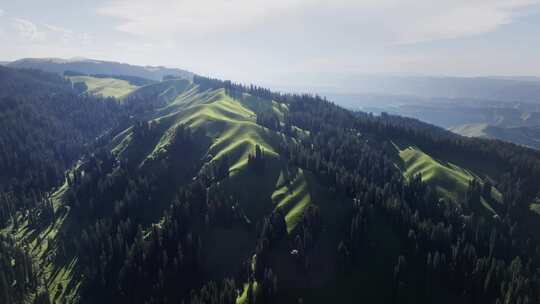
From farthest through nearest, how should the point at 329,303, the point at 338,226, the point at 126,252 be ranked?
1. the point at 126,252
2. the point at 338,226
3. the point at 329,303

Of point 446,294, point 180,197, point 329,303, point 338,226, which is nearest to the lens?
point 329,303

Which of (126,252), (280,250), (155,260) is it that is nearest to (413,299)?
(280,250)

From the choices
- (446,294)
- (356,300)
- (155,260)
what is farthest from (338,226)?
(155,260)

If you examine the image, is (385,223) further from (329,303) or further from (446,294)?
(329,303)

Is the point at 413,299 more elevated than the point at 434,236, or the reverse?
the point at 434,236

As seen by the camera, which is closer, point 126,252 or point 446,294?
point 446,294

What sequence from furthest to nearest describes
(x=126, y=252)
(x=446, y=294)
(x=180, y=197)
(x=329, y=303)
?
(x=180, y=197)
(x=126, y=252)
(x=446, y=294)
(x=329, y=303)

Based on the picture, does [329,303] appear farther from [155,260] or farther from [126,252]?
[126,252]

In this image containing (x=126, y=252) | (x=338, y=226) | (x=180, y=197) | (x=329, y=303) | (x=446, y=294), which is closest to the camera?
(x=329, y=303)

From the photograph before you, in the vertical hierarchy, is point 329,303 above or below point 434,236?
below
